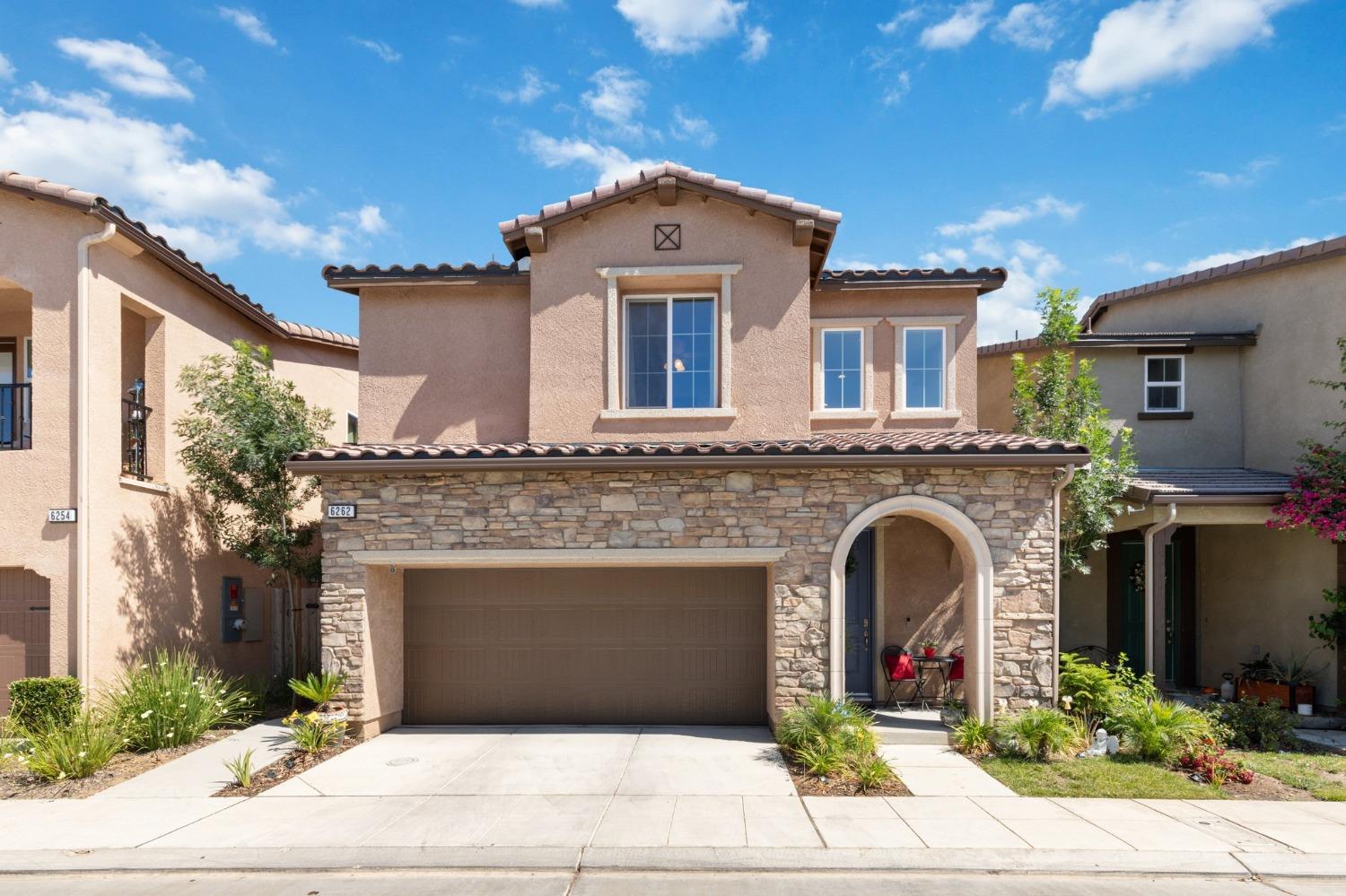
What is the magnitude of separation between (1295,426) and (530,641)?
40.3 ft

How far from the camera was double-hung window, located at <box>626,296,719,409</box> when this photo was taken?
11.8 meters

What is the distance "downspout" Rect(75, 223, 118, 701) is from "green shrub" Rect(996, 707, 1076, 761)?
435 inches

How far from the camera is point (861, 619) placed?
11742mm

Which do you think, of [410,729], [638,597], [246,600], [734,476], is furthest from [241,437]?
[734,476]

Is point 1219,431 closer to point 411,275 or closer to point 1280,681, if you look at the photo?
point 1280,681

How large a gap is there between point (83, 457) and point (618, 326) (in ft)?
23.4

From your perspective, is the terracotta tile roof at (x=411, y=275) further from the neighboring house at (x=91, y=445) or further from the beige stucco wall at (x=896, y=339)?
the beige stucco wall at (x=896, y=339)

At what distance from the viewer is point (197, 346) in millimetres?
12750

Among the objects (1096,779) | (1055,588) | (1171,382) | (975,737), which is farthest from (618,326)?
(1171,382)

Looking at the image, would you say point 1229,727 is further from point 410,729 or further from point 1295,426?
point 410,729

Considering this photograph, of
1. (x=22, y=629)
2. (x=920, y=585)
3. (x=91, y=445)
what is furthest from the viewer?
(x=920, y=585)

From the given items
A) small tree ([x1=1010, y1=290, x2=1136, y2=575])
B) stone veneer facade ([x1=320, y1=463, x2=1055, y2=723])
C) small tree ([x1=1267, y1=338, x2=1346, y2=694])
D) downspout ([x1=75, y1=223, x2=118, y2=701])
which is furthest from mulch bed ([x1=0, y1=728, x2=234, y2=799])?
small tree ([x1=1267, y1=338, x2=1346, y2=694])

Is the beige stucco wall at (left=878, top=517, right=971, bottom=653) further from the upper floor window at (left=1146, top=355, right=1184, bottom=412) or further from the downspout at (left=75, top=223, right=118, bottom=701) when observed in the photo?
the downspout at (left=75, top=223, right=118, bottom=701)

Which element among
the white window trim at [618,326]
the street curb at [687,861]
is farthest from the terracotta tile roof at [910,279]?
the street curb at [687,861]
